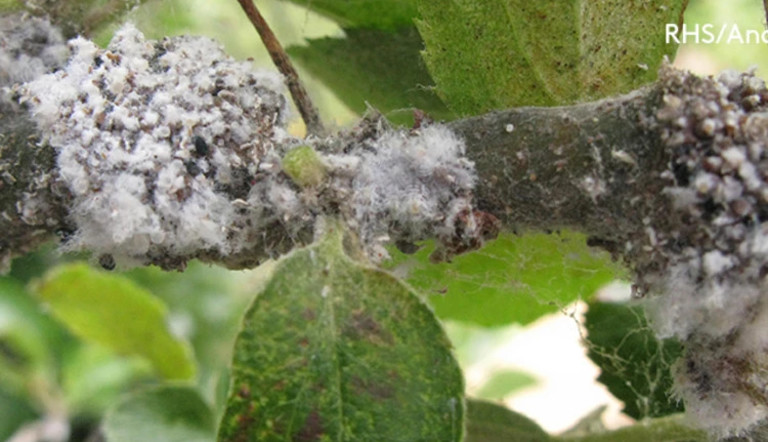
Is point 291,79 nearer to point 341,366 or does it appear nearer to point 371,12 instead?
point 371,12

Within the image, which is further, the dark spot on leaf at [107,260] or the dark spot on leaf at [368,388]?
the dark spot on leaf at [107,260]

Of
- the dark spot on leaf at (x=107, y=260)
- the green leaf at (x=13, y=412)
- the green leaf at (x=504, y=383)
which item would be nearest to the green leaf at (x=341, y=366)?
the dark spot on leaf at (x=107, y=260)

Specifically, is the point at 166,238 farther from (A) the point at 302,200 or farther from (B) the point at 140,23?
(B) the point at 140,23

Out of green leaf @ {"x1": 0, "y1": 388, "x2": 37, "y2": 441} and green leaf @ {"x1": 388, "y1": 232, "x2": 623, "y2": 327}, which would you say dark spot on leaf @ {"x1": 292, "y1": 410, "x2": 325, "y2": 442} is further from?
green leaf @ {"x1": 0, "y1": 388, "x2": 37, "y2": 441}

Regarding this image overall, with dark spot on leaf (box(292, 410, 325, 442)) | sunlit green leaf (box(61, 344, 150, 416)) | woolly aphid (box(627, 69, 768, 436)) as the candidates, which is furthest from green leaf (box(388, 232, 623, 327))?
sunlit green leaf (box(61, 344, 150, 416))

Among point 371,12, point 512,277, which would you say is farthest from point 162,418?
point 371,12

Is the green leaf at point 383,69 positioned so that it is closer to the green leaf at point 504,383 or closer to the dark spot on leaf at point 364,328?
the dark spot on leaf at point 364,328

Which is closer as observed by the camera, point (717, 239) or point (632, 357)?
point (717, 239)

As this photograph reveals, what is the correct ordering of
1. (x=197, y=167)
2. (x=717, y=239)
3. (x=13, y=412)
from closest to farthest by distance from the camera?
(x=717, y=239) → (x=197, y=167) → (x=13, y=412)

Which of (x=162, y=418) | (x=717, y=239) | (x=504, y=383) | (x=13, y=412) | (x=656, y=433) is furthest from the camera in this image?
(x=13, y=412)
